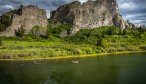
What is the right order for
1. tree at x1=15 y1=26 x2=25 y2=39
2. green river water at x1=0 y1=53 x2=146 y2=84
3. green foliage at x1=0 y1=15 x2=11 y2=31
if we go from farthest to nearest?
green foliage at x1=0 y1=15 x2=11 y2=31 < tree at x1=15 y1=26 x2=25 y2=39 < green river water at x1=0 y1=53 x2=146 y2=84

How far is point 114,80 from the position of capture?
260 ft

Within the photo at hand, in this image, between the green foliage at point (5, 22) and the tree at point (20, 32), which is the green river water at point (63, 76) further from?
the green foliage at point (5, 22)

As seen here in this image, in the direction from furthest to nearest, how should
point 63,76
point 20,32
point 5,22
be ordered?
point 5,22, point 20,32, point 63,76

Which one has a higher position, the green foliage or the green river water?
the green foliage

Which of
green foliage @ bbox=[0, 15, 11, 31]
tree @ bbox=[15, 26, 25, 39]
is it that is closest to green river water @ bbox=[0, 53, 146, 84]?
tree @ bbox=[15, 26, 25, 39]

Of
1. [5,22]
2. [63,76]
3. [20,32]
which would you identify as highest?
[5,22]

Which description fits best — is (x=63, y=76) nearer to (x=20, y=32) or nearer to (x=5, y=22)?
(x=20, y=32)

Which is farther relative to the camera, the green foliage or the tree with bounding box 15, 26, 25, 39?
the green foliage

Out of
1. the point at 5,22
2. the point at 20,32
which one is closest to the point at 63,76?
the point at 20,32

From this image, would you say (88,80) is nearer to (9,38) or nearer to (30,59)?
(30,59)

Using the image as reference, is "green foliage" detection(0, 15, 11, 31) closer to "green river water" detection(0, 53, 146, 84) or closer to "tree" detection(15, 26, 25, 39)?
"tree" detection(15, 26, 25, 39)

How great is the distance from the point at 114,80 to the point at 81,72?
19.2m

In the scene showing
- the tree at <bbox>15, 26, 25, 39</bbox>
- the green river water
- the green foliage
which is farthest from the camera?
the green foliage

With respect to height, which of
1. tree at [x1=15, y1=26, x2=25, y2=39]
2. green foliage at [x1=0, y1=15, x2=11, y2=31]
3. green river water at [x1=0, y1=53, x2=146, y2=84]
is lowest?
green river water at [x1=0, y1=53, x2=146, y2=84]
